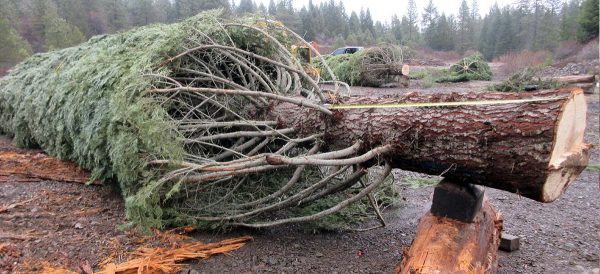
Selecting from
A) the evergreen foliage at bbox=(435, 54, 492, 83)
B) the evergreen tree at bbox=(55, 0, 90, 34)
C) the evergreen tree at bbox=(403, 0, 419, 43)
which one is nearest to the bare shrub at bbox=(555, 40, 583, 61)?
the evergreen foliage at bbox=(435, 54, 492, 83)

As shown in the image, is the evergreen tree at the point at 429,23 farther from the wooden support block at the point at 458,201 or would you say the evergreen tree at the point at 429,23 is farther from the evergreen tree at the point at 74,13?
the wooden support block at the point at 458,201

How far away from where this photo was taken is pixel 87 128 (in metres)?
3.64

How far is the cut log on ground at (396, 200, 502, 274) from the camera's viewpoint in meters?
2.07

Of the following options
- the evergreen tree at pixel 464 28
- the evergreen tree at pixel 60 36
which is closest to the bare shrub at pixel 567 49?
the evergreen tree at pixel 464 28

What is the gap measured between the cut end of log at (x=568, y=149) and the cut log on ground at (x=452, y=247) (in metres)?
0.43

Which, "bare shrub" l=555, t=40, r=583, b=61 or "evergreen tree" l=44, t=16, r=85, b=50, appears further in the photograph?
"evergreen tree" l=44, t=16, r=85, b=50

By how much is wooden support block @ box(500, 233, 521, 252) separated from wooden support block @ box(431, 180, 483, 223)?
0.72 m

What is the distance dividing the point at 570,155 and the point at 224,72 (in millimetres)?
3030

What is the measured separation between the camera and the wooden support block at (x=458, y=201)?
7.70 ft

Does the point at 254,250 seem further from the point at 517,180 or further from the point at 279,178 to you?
the point at 517,180

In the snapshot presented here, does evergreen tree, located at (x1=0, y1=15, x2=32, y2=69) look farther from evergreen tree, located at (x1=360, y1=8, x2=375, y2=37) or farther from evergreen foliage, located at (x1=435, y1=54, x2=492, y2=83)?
evergreen tree, located at (x1=360, y1=8, x2=375, y2=37)

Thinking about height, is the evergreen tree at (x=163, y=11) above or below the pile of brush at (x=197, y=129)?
above

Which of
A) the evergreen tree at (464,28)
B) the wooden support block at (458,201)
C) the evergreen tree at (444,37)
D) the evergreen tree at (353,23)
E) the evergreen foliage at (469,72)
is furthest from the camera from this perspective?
the evergreen tree at (353,23)

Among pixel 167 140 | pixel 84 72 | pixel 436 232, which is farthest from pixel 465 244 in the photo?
pixel 84 72
